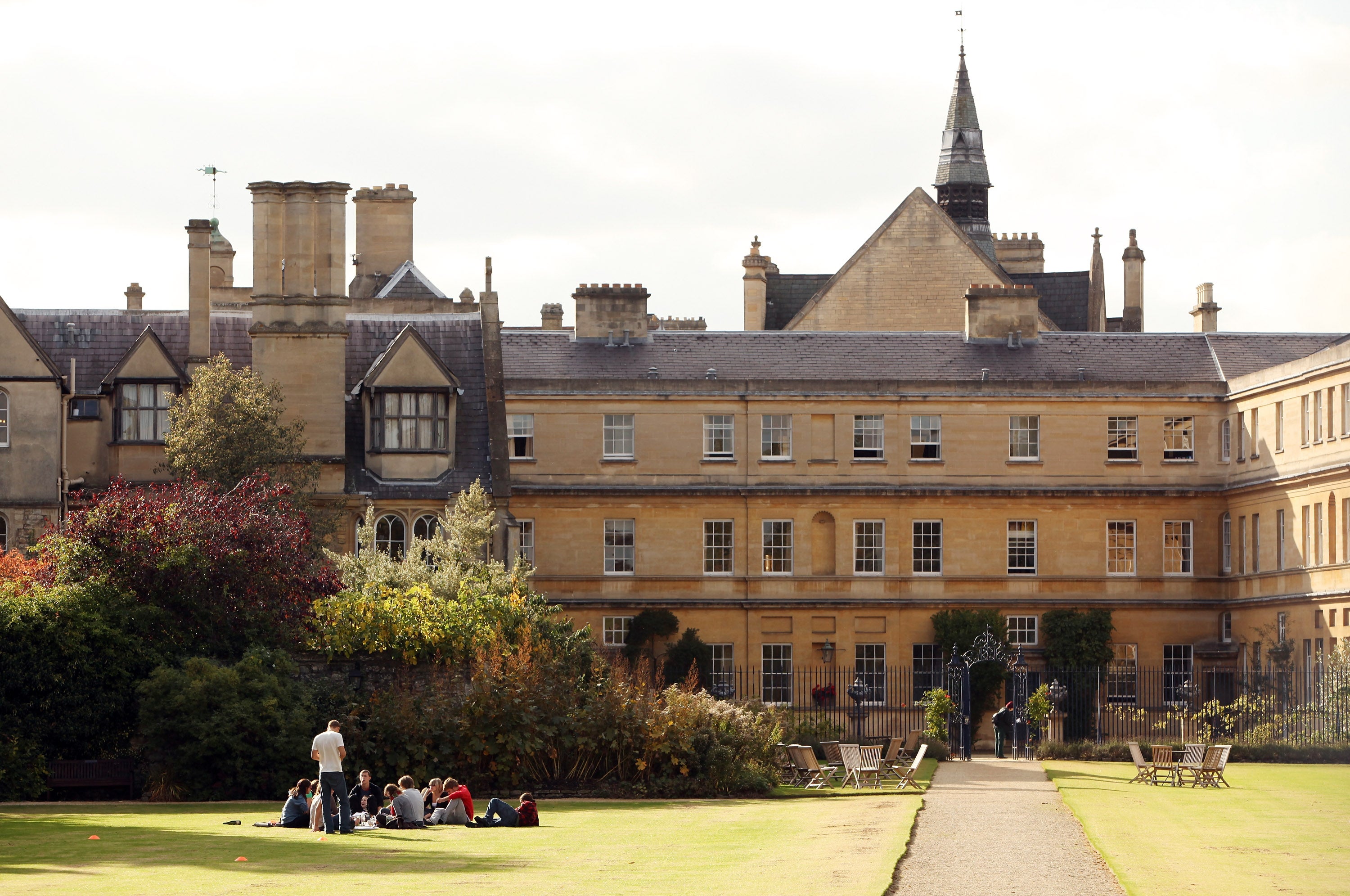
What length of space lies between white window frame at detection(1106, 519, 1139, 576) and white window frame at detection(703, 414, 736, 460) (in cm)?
1149

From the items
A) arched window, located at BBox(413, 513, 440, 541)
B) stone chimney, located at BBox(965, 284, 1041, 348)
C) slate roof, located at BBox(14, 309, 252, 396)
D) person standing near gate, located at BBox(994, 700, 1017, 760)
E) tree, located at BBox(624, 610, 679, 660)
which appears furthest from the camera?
stone chimney, located at BBox(965, 284, 1041, 348)

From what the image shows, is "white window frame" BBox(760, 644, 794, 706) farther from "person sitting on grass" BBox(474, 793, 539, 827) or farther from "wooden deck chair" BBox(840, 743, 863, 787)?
"person sitting on grass" BBox(474, 793, 539, 827)

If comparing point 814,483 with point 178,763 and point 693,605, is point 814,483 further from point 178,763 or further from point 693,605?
point 178,763

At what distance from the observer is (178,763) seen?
3312cm

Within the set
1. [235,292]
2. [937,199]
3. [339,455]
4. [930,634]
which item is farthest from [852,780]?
[937,199]

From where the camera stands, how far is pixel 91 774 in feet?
110

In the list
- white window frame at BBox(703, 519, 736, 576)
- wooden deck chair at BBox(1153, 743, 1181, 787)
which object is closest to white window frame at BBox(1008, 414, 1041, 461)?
white window frame at BBox(703, 519, 736, 576)

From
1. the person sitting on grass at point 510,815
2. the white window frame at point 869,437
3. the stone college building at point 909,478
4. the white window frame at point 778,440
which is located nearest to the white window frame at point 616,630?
the stone college building at point 909,478

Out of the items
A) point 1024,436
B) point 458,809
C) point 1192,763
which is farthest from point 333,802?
point 1024,436

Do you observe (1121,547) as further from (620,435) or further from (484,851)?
(484,851)

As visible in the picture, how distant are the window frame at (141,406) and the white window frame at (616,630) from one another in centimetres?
1505

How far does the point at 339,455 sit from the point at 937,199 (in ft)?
160

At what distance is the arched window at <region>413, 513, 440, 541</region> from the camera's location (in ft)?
164

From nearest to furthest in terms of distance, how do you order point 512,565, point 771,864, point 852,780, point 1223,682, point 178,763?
point 771,864, point 178,763, point 852,780, point 512,565, point 1223,682
